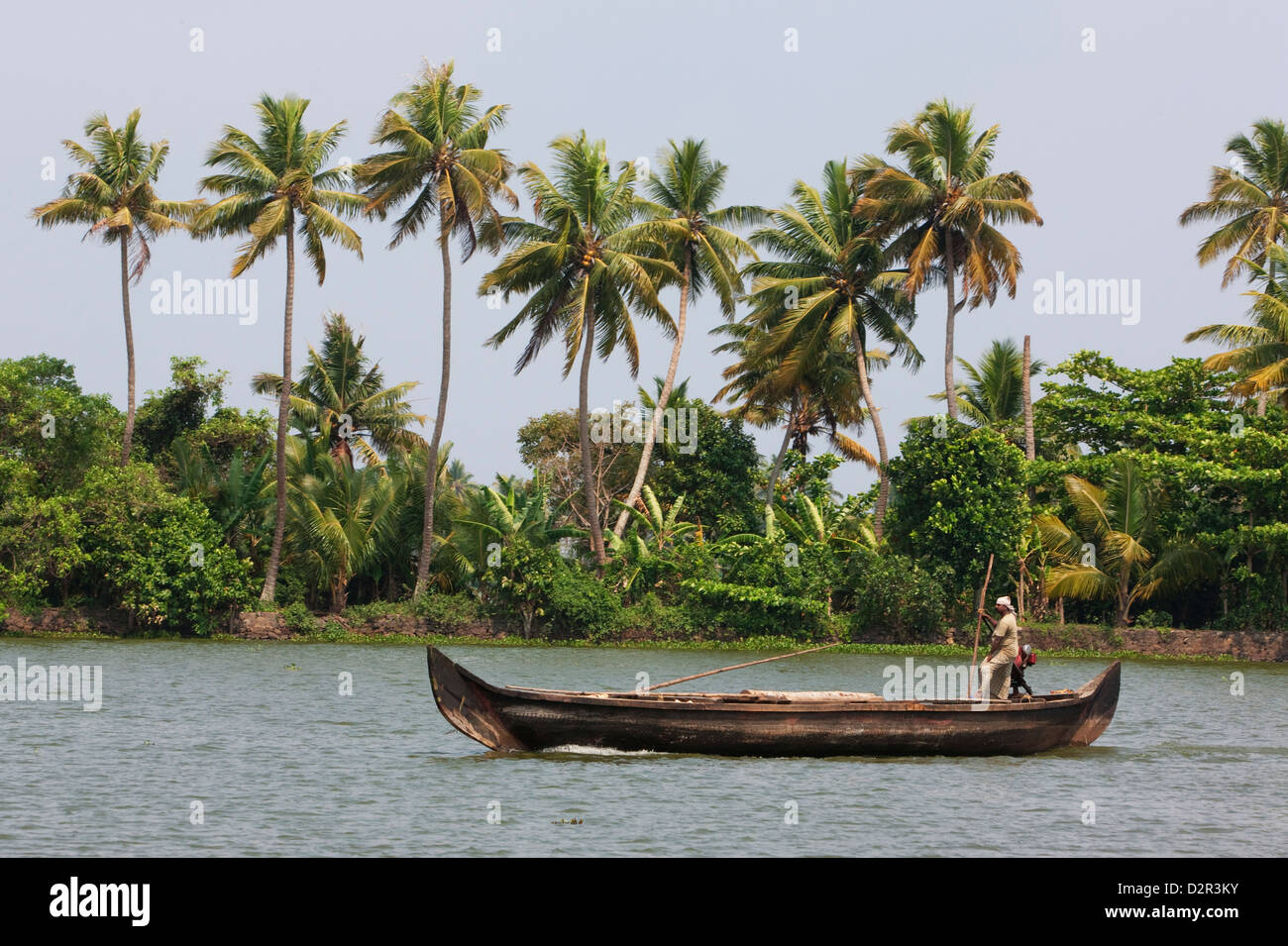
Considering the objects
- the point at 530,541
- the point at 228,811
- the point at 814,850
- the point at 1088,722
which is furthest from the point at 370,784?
the point at 530,541

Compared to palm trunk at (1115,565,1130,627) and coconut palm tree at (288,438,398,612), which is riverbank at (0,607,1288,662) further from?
coconut palm tree at (288,438,398,612)

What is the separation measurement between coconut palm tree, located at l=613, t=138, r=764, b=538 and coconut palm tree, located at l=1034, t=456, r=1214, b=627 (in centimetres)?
1179

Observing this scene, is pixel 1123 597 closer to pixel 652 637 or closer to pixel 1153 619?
pixel 1153 619

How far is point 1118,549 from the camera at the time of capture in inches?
1478

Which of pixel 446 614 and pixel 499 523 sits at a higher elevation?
pixel 499 523

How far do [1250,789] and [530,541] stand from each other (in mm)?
25125

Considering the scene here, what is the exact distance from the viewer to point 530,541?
1588 inches

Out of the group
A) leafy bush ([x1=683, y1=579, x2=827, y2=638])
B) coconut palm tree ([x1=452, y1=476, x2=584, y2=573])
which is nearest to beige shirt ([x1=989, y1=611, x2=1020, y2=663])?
leafy bush ([x1=683, y1=579, x2=827, y2=638])

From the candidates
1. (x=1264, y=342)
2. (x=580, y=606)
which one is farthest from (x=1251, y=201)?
(x=580, y=606)

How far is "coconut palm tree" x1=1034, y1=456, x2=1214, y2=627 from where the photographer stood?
37469mm

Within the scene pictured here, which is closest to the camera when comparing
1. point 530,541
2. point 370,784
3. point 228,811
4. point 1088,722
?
point 228,811

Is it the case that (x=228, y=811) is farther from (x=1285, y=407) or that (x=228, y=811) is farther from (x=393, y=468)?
(x=1285, y=407)

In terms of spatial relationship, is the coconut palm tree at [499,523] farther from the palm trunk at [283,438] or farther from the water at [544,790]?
the water at [544,790]

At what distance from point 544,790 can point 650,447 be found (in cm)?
2718
